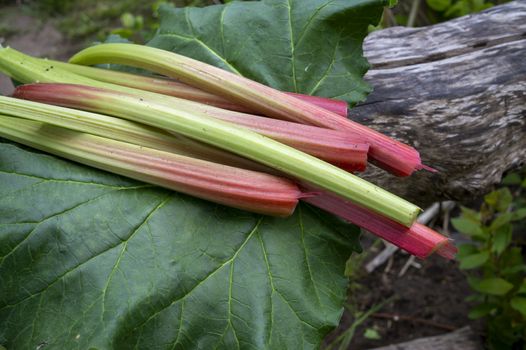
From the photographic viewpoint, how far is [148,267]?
53.2 inches

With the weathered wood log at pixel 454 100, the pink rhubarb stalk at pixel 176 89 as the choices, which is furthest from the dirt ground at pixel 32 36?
the weathered wood log at pixel 454 100

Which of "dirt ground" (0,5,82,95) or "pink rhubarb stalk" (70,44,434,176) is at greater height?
"pink rhubarb stalk" (70,44,434,176)

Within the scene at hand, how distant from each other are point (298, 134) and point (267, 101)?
5.1 inches

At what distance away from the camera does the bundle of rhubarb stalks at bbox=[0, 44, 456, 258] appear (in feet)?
4.58

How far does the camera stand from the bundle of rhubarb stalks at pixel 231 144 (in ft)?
4.58

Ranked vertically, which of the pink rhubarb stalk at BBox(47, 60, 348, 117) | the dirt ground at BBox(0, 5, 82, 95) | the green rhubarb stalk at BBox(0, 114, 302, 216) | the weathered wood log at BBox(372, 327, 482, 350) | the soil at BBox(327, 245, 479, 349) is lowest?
the soil at BBox(327, 245, 479, 349)

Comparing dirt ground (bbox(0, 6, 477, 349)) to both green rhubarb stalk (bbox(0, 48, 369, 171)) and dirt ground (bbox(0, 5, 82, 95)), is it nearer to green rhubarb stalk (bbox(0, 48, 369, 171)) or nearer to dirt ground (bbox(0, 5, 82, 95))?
green rhubarb stalk (bbox(0, 48, 369, 171))

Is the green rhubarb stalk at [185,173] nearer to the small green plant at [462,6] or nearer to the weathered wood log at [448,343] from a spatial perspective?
the weathered wood log at [448,343]

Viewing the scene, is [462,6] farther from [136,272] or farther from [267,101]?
[136,272]

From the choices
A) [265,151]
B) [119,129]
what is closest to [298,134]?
[265,151]

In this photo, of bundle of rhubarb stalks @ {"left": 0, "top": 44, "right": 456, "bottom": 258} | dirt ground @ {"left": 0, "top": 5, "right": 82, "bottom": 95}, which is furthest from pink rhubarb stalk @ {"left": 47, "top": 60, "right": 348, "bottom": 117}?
dirt ground @ {"left": 0, "top": 5, "right": 82, "bottom": 95}

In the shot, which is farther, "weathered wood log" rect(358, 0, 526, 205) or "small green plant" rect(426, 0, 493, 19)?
"small green plant" rect(426, 0, 493, 19)

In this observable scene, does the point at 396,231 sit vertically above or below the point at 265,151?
below

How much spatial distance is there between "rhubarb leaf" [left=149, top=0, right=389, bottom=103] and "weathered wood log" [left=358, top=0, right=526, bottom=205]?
0.24m
